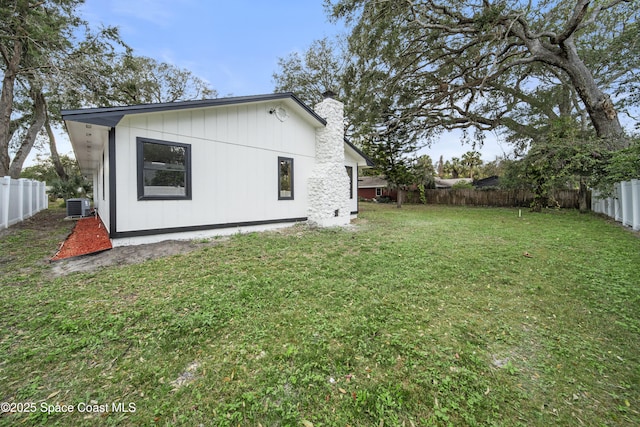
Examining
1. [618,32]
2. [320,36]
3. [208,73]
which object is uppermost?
[320,36]

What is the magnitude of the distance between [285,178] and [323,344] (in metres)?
6.90

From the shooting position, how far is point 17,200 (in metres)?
8.98

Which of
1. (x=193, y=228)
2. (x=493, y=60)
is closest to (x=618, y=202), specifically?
(x=493, y=60)

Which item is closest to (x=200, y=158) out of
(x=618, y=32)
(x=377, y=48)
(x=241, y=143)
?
(x=241, y=143)

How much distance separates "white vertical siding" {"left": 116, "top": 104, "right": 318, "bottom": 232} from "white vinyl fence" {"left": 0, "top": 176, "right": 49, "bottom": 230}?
5.38 meters

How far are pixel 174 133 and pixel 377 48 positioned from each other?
9.91m

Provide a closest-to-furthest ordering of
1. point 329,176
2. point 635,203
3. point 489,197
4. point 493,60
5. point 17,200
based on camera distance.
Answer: point 635,203 < point 17,200 < point 329,176 < point 493,60 < point 489,197

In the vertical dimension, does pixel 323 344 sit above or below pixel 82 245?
below

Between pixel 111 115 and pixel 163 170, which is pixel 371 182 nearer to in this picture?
pixel 163 170

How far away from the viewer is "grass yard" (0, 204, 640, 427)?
70.5 inches

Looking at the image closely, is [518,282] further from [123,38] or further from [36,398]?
[123,38]

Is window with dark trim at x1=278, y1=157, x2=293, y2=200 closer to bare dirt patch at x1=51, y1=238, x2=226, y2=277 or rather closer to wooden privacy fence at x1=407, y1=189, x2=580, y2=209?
bare dirt patch at x1=51, y1=238, x2=226, y2=277

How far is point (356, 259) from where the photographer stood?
16.8 feet

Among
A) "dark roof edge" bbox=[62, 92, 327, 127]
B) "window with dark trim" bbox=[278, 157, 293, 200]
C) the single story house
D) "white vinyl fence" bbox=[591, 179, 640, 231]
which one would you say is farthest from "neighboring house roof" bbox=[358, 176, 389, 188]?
"dark roof edge" bbox=[62, 92, 327, 127]
